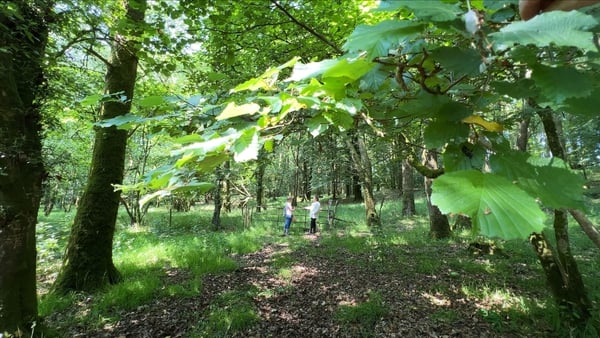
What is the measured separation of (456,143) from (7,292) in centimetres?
497

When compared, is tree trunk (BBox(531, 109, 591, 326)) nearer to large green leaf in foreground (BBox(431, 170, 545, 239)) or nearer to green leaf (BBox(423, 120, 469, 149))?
green leaf (BBox(423, 120, 469, 149))

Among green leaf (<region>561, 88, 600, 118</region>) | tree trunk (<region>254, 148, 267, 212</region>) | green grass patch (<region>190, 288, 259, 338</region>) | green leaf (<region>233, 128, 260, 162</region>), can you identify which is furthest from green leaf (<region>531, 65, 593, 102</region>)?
green grass patch (<region>190, 288, 259, 338</region>)

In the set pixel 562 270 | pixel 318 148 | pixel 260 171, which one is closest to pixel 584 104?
pixel 318 148

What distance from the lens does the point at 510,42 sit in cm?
52

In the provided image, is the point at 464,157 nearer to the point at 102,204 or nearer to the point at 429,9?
the point at 429,9

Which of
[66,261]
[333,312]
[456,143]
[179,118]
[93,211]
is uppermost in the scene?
[179,118]

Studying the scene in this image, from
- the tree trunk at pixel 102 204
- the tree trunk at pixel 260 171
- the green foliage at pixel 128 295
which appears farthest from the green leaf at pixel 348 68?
the tree trunk at pixel 102 204

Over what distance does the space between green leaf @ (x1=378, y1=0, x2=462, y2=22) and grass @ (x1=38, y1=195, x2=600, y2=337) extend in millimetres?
2605

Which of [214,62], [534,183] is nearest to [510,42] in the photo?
[534,183]

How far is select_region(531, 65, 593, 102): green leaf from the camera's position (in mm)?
634

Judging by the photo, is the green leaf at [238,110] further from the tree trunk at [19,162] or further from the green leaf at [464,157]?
the tree trunk at [19,162]

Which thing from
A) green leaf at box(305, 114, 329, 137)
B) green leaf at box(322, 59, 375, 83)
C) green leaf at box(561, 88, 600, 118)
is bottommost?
green leaf at box(561, 88, 600, 118)

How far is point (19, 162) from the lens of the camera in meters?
3.94

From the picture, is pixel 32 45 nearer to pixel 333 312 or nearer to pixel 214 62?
pixel 214 62
